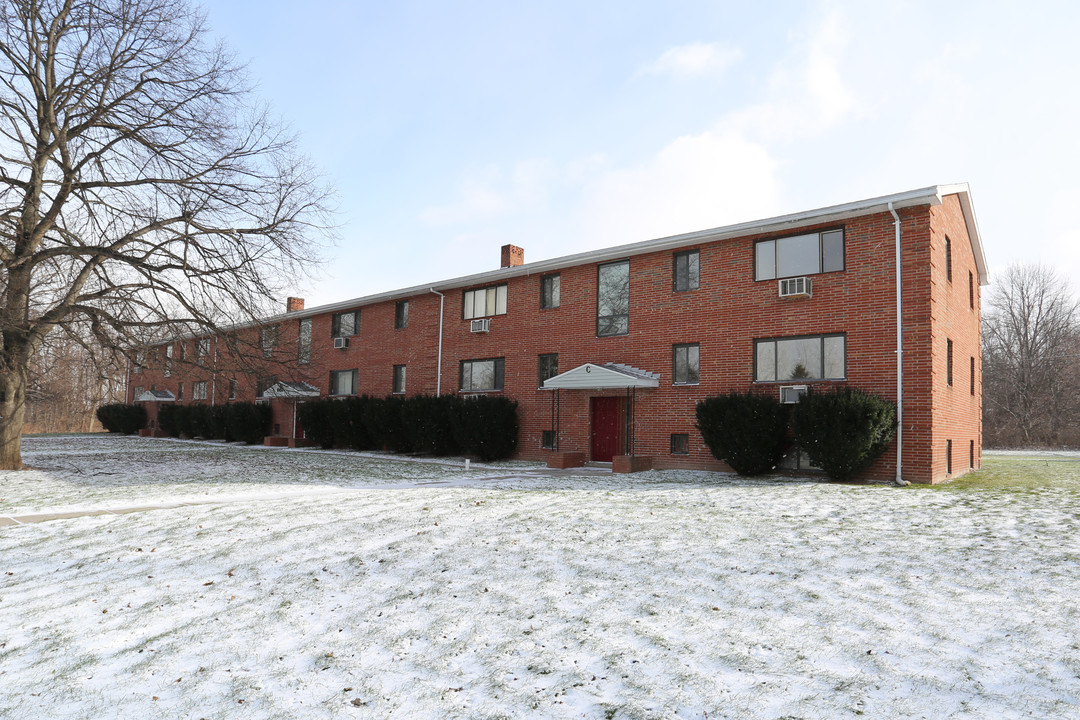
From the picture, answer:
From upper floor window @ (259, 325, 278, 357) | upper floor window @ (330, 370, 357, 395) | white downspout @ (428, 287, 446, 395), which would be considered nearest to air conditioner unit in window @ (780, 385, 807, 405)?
upper floor window @ (259, 325, 278, 357)

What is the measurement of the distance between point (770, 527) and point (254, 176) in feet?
40.8

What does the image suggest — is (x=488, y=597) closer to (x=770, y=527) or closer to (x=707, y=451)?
(x=770, y=527)

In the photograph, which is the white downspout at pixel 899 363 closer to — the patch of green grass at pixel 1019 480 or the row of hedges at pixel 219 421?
the patch of green grass at pixel 1019 480

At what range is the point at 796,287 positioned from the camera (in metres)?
14.3

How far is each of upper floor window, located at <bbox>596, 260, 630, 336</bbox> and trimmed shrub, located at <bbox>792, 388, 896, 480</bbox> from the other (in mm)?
5861

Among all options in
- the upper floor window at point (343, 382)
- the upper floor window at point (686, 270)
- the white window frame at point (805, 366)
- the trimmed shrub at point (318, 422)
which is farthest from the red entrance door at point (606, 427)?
the upper floor window at point (343, 382)

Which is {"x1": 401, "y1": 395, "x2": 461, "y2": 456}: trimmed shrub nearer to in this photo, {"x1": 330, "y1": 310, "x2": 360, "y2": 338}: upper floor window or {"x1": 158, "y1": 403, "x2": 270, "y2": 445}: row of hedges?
{"x1": 330, "y1": 310, "x2": 360, "y2": 338}: upper floor window

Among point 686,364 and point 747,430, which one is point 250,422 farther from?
point 747,430

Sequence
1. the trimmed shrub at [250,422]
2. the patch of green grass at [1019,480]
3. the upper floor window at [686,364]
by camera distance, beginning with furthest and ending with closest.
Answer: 1. the trimmed shrub at [250,422]
2. the upper floor window at [686,364]
3. the patch of green grass at [1019,480]

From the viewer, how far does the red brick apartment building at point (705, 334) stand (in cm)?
1339

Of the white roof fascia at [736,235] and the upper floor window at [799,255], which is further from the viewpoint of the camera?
the upper floor window at [799,255]

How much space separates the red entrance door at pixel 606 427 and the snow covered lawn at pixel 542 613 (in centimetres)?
863

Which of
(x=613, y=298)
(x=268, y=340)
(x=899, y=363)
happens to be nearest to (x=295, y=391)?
(x=268, y=340)

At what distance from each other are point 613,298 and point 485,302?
17.0 feet
